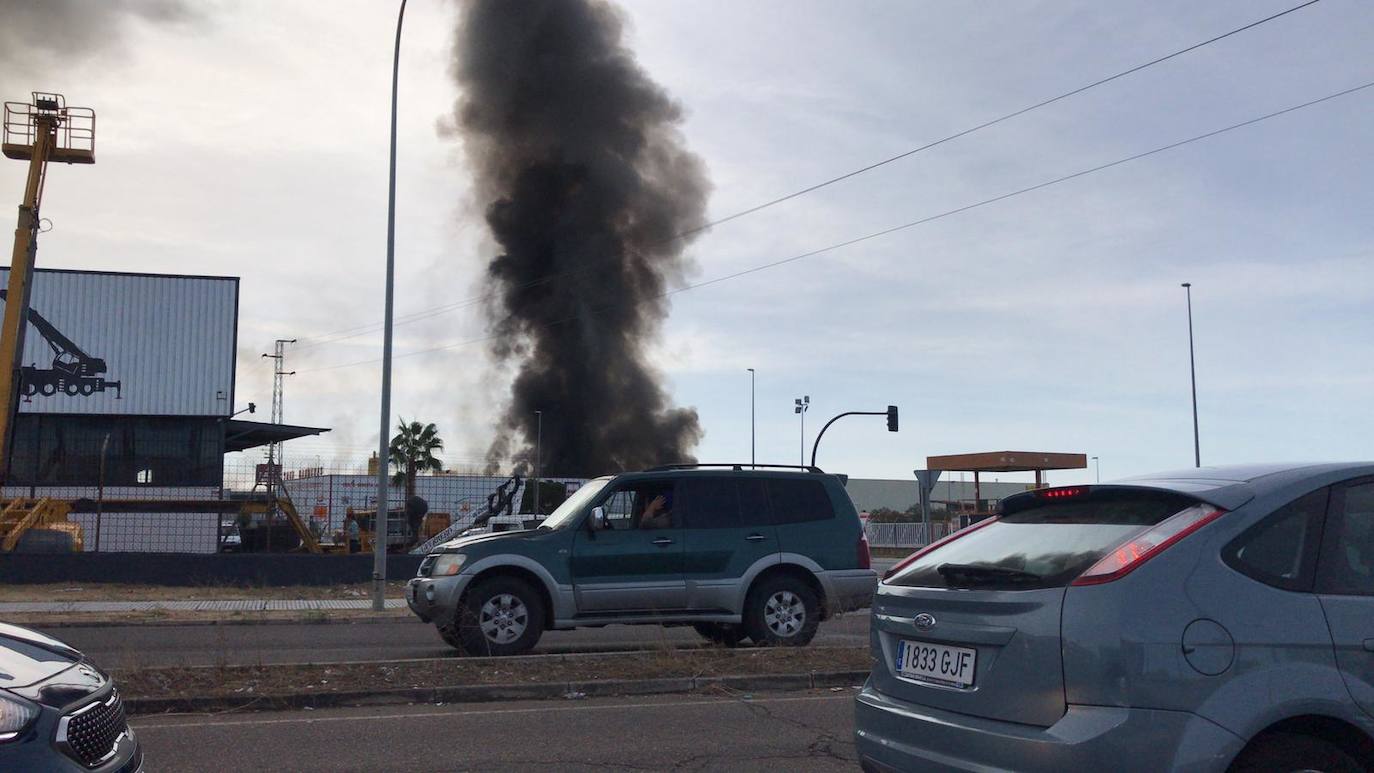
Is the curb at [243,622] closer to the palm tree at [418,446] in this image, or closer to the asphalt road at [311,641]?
the asphalt road at [311,641]

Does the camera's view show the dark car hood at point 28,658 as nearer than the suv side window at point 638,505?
Yes

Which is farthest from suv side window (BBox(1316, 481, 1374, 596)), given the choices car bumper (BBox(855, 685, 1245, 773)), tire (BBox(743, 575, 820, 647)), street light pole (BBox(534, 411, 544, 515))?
street light pole (BBox(534, 411, 544, 515))

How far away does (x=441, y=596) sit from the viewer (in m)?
10.5

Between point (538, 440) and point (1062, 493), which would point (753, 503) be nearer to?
point (1062, 493)

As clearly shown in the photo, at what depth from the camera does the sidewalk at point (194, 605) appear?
662 inches

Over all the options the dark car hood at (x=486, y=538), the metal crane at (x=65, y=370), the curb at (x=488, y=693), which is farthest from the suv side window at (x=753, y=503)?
the metal crane at (x=65, y=370)

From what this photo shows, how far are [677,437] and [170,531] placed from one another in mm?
35434

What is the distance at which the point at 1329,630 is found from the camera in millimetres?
4008

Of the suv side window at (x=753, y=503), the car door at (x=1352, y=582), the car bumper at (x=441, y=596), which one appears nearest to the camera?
the car door at (x=1352, y=582)

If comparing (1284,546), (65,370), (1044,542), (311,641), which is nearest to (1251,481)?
(1284,546)

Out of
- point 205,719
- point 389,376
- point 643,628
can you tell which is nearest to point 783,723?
point 205,719

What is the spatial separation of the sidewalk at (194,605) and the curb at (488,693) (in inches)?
369

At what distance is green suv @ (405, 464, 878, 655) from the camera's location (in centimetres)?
1066

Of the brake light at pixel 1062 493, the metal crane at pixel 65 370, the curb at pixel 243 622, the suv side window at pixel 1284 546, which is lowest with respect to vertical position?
the curb at pixel 243 622
